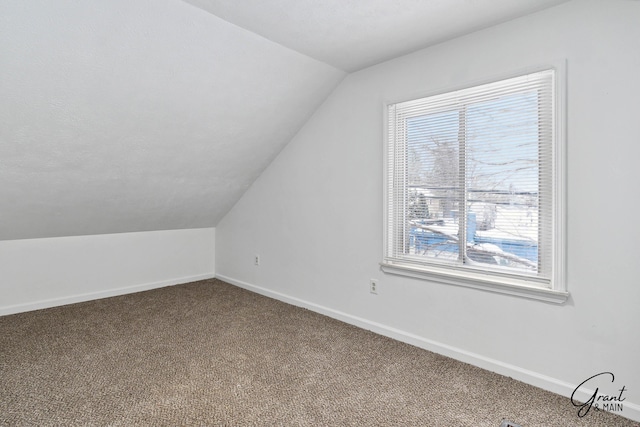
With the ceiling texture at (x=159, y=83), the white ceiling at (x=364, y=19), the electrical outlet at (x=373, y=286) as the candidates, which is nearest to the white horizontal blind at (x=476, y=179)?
the electrical outlet at (x=373, y=286)

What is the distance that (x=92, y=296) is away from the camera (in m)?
4.16

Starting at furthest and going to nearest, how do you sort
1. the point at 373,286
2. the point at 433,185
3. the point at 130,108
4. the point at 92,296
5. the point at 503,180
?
the point at 92,296 < the point at 373,286 < the point at 433,185 < the point at 130,108 < the point at 503,180

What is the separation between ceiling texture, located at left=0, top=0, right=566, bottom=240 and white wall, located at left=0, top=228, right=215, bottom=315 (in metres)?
0.20

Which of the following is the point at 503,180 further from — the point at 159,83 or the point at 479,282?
the point at 159,83

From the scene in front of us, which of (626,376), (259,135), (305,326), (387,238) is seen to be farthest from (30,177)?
(626,376)

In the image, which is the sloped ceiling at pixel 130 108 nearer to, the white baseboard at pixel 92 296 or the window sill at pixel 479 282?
the white baseboard at pixel 92 296

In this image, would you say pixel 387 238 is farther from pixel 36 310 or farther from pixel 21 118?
pixel 36 310

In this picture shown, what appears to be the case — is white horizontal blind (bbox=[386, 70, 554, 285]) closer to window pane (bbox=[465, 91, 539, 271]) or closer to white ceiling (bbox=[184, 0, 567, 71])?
window pane (bbox=[465, 91, 539, 271])

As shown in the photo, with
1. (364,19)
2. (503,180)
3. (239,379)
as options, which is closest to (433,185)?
(503,180)

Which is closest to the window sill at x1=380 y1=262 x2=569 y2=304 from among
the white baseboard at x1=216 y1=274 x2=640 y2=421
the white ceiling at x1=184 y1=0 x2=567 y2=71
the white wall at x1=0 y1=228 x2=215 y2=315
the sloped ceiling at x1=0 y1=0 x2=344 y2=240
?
the white baseboard at x1=216 y1=274 x2=640 y2=421

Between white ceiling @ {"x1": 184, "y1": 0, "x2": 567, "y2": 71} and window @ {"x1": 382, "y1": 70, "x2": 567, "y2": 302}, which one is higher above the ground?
white ceiling @ {"x1": 184, "y1": 0, "x2": 567, "y2": 71}

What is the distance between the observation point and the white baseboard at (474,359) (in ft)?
7.19

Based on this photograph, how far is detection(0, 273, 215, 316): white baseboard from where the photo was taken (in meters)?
3.66

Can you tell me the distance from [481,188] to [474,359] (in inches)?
47.7
